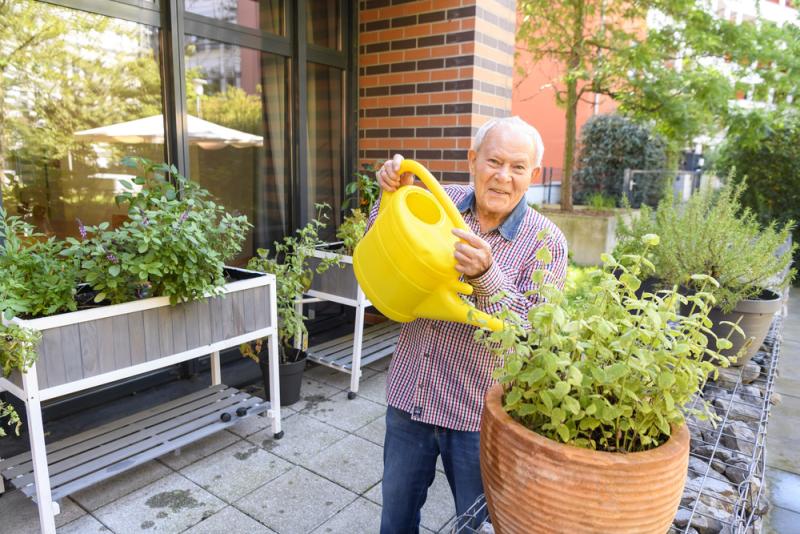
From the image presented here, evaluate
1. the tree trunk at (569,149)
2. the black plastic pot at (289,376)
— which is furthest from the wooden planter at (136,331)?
the tree trunk at (569,149)

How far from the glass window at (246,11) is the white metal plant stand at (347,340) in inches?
55.6

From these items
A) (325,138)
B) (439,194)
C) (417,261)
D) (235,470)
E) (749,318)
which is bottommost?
(235,470)

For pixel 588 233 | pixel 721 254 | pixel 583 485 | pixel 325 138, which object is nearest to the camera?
pixel 583 485

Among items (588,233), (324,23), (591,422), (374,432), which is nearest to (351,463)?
(374,432)

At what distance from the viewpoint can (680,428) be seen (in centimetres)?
90

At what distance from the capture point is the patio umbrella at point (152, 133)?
2.85m

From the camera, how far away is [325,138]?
3.88 meters

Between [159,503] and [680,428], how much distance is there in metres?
2.06

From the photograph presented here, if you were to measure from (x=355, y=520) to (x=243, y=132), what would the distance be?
2377mm

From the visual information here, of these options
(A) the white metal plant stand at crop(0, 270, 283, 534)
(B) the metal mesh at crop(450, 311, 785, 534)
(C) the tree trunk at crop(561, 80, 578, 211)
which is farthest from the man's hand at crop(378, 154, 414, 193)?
(C) the tree trunk at crop(561, 80, 578, 211)

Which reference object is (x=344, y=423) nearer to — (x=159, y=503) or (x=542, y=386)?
(x=159, y=503)

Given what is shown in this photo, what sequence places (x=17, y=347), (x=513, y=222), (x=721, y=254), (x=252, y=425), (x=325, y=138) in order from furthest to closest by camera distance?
(x=325, y=138) → (x=252, y=425) → (x=721, y=254) → (x=17, y=347) → (x=513, y=222)

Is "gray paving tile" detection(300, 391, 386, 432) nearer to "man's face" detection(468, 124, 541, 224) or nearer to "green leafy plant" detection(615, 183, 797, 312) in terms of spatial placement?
"green leafy plant" detection(615, 183, 797, 312)

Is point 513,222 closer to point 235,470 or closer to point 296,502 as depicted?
point 296,502
